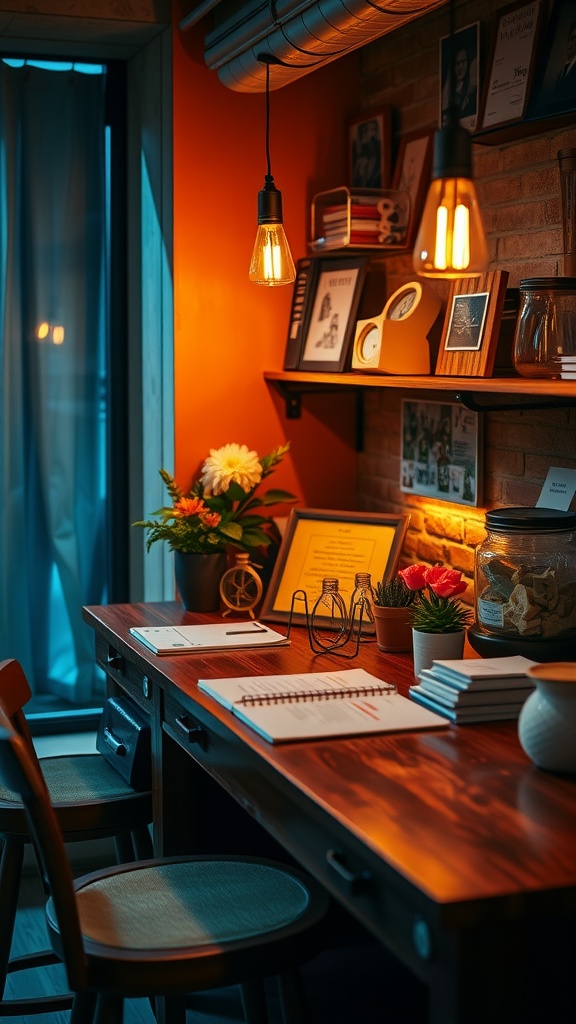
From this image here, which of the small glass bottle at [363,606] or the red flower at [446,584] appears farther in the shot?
the small glass bottle at [363,606]

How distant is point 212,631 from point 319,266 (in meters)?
1.09

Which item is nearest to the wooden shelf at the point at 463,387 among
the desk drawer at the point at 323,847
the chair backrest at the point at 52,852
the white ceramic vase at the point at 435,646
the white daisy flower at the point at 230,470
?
the white daisy flower at the point at 230,470

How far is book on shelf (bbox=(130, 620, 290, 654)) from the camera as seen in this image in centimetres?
251

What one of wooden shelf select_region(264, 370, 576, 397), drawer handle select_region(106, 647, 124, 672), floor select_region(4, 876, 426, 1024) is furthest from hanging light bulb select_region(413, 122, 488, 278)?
floor select_region(4, 876, 426, 1024)

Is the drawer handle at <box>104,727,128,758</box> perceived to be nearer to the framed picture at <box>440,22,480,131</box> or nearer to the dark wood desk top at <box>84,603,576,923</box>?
the dark wood desk top at <box>84,603,576,923</box>

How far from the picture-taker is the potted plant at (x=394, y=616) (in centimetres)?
246

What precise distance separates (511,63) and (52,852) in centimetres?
174

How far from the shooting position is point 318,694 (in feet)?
6.79

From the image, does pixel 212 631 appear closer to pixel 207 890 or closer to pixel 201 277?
pixel 207 890

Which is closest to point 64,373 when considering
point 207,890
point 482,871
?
point 207,890

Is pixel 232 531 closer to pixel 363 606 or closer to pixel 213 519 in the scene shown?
pixel 213 519

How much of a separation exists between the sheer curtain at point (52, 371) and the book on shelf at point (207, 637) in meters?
0.92

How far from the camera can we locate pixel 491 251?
104 inches

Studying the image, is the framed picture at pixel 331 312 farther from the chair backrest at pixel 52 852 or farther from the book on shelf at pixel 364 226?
the chair backrest at pixel 52 852
